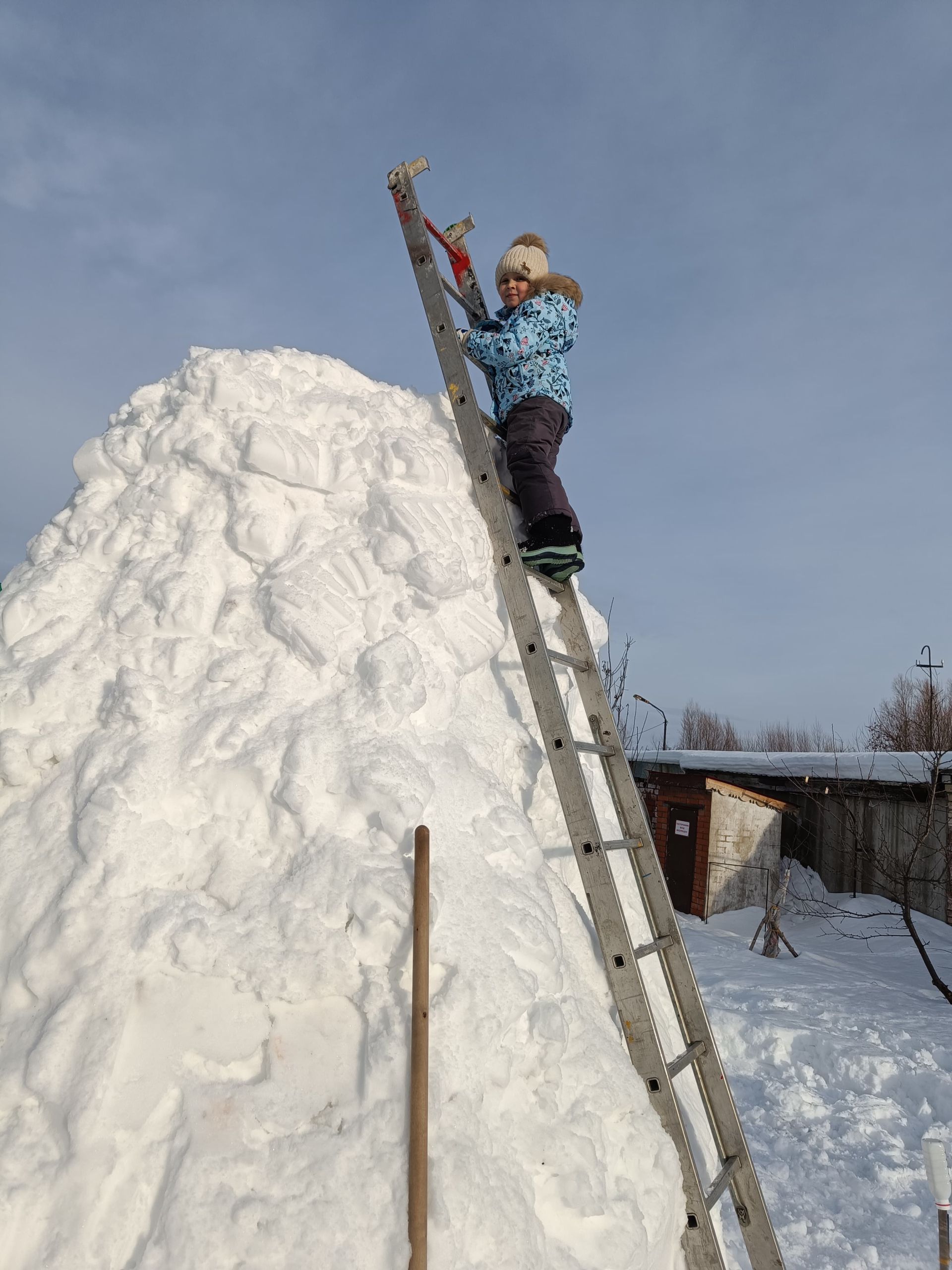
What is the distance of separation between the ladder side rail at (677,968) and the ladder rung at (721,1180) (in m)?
0.02

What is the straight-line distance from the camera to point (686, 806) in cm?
1341

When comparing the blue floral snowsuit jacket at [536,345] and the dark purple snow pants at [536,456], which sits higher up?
the blue floral snowsuit jacket at [536,345]

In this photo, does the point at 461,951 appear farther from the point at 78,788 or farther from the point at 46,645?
the point at 46,645

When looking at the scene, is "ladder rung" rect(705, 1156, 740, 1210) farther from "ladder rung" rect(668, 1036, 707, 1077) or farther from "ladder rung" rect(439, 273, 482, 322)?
"ladder rung" rect(439, 273, 482, 322)

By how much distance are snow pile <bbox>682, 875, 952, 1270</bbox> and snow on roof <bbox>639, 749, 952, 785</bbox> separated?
324cm

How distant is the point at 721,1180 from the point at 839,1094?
3.66 metres

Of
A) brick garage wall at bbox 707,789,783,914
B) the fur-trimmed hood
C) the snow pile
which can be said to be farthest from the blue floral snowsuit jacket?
brick garage wall at bbox 707,789,783,914

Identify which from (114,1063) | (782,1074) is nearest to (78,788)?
(114,1063)

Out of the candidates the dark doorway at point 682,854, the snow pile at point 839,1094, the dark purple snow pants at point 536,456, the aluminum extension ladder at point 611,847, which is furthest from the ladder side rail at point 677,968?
the dark doorway at point 682,854

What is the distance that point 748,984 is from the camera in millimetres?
7496

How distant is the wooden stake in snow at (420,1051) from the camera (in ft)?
5.49

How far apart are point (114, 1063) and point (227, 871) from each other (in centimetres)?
52

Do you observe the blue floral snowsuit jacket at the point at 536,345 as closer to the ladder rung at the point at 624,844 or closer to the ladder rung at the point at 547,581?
the ladder rung at the point at 547,581

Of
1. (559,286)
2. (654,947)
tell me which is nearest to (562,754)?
(654,947)
